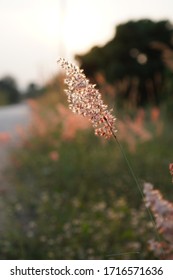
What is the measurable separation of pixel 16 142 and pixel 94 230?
2.68m

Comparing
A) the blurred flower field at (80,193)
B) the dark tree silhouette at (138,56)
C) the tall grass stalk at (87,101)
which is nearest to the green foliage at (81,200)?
the blurred flower field at (80,193)

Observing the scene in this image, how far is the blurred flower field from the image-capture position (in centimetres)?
335

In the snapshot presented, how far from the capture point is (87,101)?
139 centimetres

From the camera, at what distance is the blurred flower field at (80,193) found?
11.0 feet

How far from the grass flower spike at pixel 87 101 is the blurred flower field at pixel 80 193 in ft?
4.55

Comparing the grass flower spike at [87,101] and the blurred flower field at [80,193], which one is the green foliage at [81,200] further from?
the grass flower spike at [87,101]

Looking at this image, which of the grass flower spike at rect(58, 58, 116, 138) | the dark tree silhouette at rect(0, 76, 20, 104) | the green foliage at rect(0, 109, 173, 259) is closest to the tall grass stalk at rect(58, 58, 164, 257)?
the grass flower spike at rect(58, 58, 116, 138)

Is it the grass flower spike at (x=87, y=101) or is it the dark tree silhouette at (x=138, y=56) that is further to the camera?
the dark tree silhouette at (x=138, y=56)

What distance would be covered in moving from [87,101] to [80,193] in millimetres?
2721

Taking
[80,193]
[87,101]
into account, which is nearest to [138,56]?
[80,193]

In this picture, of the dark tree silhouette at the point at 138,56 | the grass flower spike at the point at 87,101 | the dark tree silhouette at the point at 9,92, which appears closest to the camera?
the grass flower spike at the point at 87,101

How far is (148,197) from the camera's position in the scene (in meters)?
1.90

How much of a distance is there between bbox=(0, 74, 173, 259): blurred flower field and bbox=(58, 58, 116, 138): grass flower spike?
1.39m

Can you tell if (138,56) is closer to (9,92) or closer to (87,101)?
(9,92)
